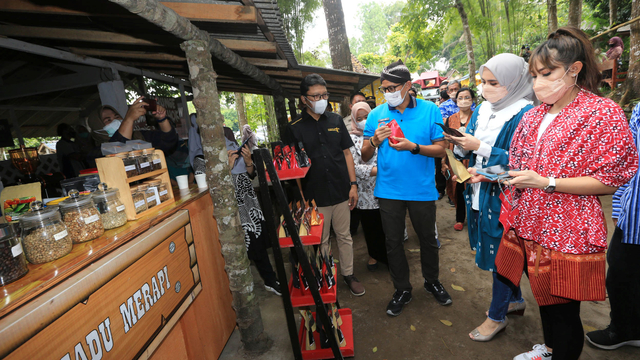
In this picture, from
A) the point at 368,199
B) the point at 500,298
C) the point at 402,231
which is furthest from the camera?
the point at 368,199

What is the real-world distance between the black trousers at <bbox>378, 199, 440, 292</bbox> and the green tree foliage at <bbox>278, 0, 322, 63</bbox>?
10687mm

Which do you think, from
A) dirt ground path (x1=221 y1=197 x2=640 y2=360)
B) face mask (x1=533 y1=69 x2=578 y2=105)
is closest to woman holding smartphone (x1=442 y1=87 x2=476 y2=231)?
dirt ground path (x1=221 y1=197 x2=640 y2=360)

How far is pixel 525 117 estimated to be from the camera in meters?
1.82

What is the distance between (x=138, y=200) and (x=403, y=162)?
2121mm

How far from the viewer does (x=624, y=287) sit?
6.70 ft

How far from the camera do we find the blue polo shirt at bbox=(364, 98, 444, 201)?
2.68m

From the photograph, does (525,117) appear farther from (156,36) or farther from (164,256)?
(156,36)

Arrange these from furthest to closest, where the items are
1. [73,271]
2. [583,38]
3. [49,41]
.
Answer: [49,41] → [583,38] → [73,271]

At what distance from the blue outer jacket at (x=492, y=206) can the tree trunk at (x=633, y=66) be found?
283 inches

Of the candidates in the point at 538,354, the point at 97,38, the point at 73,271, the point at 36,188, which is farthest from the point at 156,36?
the point at 538,354

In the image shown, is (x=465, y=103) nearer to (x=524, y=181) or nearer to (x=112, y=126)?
(x=524, y=181)

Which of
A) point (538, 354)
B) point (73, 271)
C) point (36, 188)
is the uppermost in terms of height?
point (36, 188)

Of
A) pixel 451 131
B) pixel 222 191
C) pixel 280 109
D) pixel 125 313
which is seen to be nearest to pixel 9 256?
pixel 125 313

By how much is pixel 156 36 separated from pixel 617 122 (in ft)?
10.8
